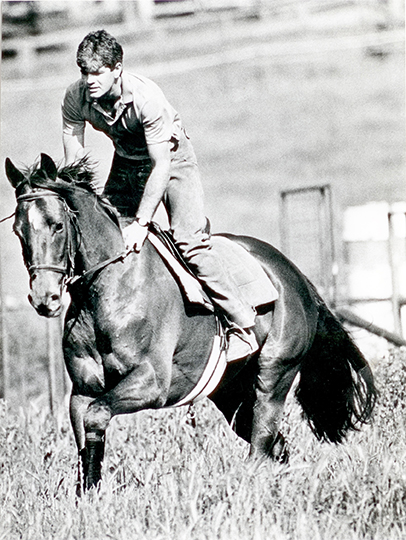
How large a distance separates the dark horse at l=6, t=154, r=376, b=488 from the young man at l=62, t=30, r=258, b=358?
17 centimetres

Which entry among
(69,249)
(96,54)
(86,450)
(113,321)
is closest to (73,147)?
(96,54)

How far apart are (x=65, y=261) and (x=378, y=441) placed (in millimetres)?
2380

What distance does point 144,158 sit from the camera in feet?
17.7

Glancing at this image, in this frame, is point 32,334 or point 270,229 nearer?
point 32,334

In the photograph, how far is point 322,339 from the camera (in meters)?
6.46

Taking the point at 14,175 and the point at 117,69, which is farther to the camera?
the point at 117,69

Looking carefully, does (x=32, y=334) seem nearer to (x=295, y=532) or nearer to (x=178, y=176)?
(x=178, y=176)

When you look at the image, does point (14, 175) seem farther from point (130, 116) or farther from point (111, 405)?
point (111, 405)

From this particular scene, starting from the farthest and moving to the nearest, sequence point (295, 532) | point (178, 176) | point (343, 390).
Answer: point (343, 390)
point (178, 176)
point (295, 532)

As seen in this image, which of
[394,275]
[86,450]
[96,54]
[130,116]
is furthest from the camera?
[394,275]

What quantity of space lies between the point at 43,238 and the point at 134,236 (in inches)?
23.9

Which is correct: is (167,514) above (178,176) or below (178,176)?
below

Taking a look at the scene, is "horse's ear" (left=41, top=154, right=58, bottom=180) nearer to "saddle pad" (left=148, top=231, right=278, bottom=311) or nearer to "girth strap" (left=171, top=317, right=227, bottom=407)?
"saddle pad" (left=148, top=231, right=278, bottom=311)

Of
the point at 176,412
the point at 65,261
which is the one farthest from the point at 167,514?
the point at 176,412
